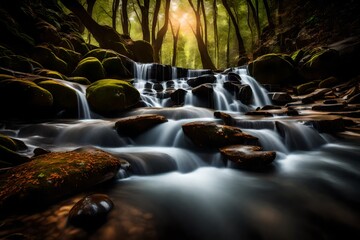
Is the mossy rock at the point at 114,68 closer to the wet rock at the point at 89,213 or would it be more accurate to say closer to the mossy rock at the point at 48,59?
the mossy rock at the point at 48,59

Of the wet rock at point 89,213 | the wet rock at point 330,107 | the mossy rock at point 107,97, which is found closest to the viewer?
the wet rock at point 89,213

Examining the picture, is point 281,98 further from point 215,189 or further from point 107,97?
point 215,189

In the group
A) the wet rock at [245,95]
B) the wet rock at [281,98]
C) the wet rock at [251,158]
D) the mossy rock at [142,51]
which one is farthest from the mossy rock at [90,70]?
the wet rock at [251,158]

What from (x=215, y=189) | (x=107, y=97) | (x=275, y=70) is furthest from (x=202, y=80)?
(x=215, y=189)

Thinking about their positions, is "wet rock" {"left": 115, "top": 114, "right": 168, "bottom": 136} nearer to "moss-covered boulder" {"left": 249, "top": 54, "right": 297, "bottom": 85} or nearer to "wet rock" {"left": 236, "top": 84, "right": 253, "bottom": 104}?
"wet rock" {"left": 236, "top": 84, "right": 253, "bottom": 104}

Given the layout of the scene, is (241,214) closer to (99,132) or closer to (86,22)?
(99,132)

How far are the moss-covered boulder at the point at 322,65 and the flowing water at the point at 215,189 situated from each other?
7.49m

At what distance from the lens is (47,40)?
40.4ft

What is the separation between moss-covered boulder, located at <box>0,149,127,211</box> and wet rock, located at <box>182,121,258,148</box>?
2268mm

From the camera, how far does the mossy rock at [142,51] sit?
60.9ft

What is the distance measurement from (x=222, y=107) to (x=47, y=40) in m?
10.3

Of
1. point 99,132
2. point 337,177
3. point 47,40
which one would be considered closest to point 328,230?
point 337,177

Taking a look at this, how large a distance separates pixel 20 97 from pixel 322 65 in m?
13.4

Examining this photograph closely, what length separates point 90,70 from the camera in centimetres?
1097
